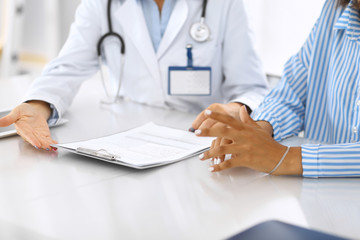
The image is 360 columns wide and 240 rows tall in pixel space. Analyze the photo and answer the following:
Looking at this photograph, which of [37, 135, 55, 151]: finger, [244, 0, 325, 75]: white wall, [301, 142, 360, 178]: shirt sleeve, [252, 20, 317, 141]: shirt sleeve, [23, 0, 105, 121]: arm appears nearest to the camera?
[301, 142, 360, 178]: shirt sleeve

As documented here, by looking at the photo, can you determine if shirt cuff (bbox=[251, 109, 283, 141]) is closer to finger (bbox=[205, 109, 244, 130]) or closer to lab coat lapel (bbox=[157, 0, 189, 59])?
finger (bbox=[205, 109, 244, 130])

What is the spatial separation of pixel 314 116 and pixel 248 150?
1.65ft

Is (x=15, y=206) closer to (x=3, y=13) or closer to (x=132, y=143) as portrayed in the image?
(x=132, y=143)

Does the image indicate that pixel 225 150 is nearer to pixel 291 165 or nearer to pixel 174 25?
pixel 291 165

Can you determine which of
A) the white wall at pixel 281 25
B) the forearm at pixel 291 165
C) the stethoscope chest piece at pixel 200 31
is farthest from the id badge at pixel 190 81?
the white wall at pixel 281 25

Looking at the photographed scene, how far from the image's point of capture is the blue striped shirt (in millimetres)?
1343

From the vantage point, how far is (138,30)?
1717mm

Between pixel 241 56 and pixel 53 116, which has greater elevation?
pixel 241 56

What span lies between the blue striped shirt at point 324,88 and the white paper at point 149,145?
221 millimetres

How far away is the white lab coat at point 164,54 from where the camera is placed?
166 centimetres

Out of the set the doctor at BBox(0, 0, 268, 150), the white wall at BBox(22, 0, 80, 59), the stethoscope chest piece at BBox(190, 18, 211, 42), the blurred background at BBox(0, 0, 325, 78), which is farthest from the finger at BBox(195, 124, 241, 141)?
the white wall at BBox(22, 0, 80, 59)

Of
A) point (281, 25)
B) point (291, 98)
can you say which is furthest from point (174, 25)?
point (281, 25)

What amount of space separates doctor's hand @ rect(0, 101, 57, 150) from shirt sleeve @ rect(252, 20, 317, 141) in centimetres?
58

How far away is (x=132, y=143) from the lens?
1.25 metres
